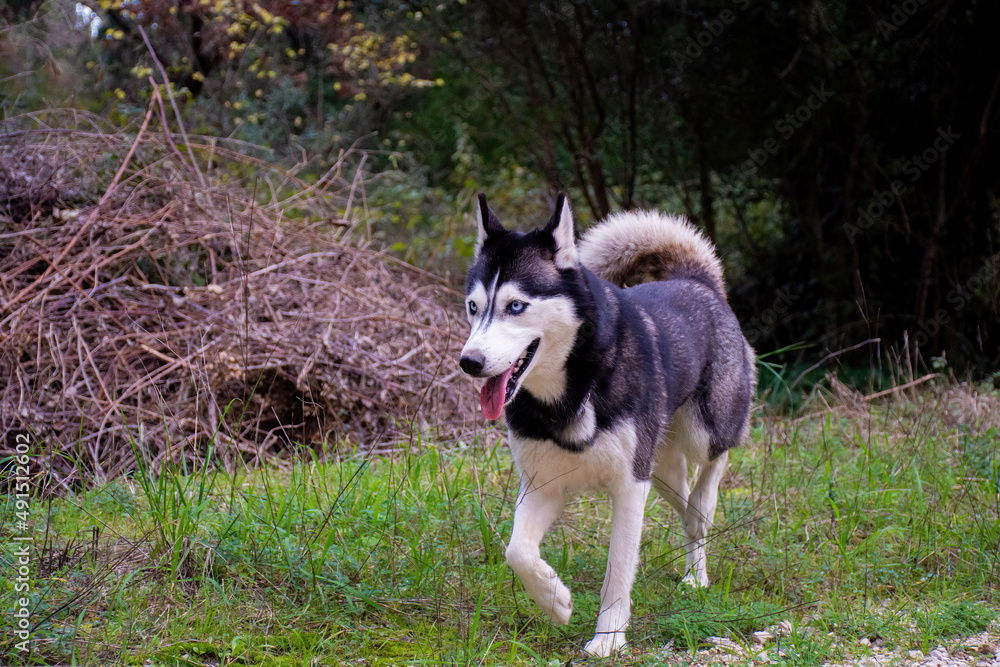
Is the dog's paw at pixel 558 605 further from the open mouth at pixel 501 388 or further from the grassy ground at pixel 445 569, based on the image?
the open mouth at pixel 501 388

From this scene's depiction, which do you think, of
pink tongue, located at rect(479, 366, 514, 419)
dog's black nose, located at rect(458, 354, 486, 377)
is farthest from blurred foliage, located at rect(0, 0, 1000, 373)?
dog's black nose, located at rect(458, 354, 486, 377)

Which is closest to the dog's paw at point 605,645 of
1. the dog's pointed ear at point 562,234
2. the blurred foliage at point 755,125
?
the dog's pointed ear at point 562,234

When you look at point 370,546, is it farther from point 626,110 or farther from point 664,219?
point 626,110

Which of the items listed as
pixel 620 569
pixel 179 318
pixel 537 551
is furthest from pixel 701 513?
pixel 179 318

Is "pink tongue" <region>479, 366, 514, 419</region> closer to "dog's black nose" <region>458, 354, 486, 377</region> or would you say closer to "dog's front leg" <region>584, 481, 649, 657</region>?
"dog's black nose" <region>458, 354, 486, 377</region>

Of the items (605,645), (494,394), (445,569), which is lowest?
(605,645)

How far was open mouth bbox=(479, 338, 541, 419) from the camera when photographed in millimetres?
2746

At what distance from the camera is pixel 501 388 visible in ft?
9.11

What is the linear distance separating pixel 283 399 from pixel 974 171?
5977 mm

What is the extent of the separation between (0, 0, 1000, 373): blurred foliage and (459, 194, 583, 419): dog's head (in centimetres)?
414

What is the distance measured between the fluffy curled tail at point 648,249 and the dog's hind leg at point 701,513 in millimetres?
899

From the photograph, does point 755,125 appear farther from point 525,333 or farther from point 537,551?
point 537,551

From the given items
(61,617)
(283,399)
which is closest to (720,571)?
(61,617)

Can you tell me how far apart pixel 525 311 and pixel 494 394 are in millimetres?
295
